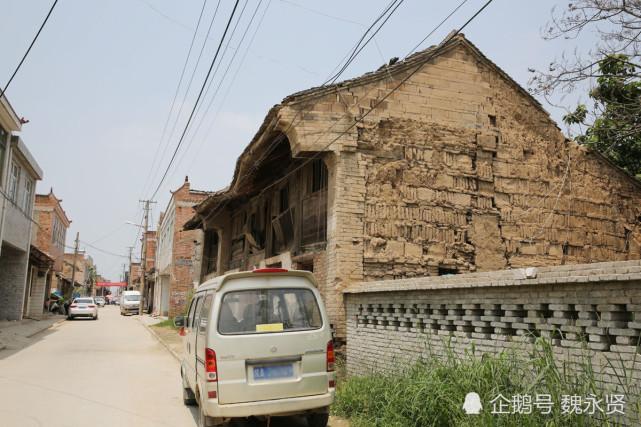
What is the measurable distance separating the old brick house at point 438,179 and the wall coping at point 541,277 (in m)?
2.90

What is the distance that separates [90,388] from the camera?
8875 mm

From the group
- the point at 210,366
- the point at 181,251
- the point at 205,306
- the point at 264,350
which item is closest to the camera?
the point at 210,366

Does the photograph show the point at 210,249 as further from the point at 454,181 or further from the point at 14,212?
the point at 454,181

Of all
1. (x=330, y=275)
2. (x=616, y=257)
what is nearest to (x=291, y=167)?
(x=330, y=275)

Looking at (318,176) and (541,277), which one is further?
(318,176)

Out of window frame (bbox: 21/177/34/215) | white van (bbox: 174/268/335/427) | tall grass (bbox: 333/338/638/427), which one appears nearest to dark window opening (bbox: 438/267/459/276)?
tall grass (bbox: 333/338/638/427)

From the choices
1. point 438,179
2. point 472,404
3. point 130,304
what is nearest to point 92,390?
point 472,404

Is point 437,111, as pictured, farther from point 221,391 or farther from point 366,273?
point 221,391

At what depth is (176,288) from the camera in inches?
1316

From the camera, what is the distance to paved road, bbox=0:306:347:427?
6.64 metres

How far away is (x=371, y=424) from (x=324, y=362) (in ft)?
2.94

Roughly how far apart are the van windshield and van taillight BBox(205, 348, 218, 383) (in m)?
0.25

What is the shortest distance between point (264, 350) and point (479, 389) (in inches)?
87.3

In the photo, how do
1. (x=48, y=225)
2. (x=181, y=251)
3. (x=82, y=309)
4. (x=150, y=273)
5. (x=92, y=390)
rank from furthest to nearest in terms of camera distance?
1. (x=150, y=273)
2. (x=48, y=225)
3. (x=181, y=251)
4. (x=82, y=309)
5. (x=92, y=390)
